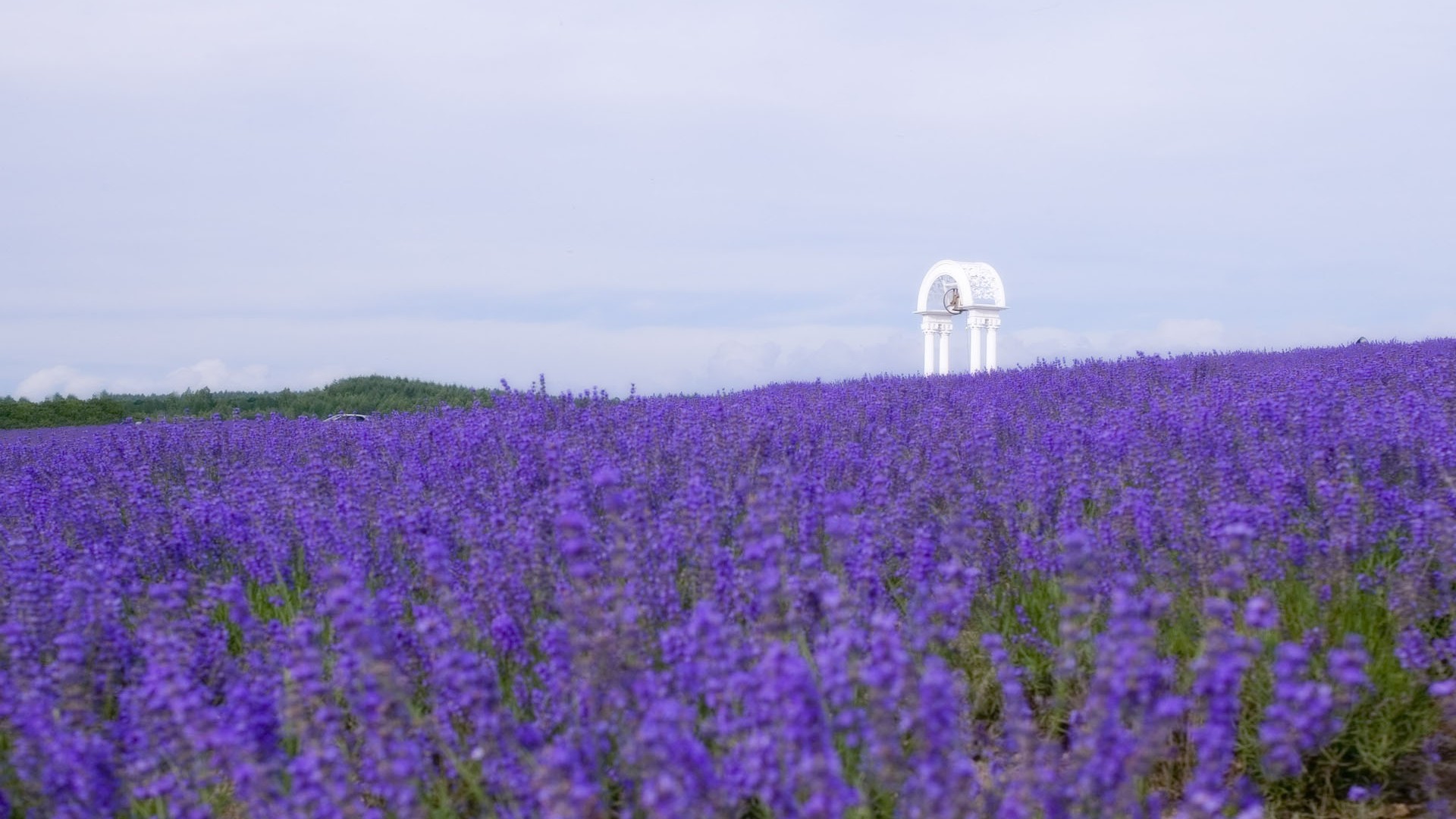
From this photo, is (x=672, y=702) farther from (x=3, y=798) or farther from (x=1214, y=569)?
(x=1214, y=569)

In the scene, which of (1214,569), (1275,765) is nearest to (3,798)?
(1275,765)

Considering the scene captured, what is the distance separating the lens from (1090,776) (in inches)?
67.1

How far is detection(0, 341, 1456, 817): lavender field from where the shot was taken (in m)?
1.67

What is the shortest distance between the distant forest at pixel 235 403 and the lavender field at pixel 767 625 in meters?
7.61

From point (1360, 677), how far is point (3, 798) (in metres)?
2.64

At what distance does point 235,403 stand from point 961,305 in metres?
9.94

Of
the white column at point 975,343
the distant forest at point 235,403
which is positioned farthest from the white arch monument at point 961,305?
the distant forest at point 235,403

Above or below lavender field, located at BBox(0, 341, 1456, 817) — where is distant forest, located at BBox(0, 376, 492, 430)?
above

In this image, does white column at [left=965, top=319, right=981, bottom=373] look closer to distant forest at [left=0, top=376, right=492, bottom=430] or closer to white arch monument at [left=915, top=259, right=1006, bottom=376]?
white arch monument at [left=915, top=259, right=1006, bottom=376]

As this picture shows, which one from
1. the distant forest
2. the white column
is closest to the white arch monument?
the white column

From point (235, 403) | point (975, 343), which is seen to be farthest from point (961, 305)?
point (235, 403)

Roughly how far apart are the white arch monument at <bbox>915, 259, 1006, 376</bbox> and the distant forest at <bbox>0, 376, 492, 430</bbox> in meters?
6.45

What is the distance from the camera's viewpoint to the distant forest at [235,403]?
13.1 metres

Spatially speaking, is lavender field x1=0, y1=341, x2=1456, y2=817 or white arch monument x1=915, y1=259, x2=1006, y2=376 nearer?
lavender field x1=0, y1=341, x2=1456, y2=817
